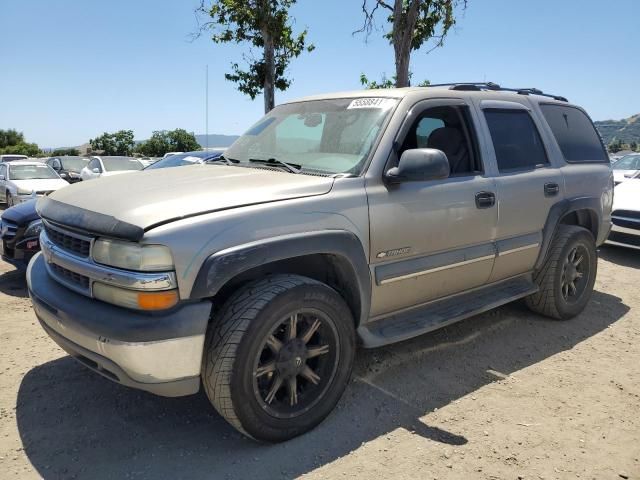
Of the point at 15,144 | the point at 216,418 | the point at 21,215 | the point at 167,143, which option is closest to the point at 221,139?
the point at 21,215

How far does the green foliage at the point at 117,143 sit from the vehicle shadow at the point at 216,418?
49.6 m

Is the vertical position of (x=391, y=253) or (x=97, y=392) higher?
(x=391, y=253)

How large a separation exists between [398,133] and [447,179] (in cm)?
51

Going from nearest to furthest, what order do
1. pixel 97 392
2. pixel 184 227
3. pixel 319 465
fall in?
pixel 184 227, pixel 319 465, pixel 97 392

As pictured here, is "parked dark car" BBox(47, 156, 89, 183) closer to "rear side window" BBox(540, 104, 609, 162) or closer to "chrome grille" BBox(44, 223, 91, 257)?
"chrome grille" BBox(44, 223, 91, 257)

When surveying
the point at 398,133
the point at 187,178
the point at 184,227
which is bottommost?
the point at 184,227

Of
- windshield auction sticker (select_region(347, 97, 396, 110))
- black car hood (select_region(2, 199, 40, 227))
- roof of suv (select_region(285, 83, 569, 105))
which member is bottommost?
black car hood (select_region(2, 199, 40, 227))

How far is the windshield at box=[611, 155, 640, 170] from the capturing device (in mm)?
11047

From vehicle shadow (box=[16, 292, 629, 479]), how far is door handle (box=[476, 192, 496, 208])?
1166 mm

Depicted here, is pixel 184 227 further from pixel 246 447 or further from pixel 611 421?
pixel 611 421

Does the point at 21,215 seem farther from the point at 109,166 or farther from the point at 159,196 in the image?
the point at 109,166

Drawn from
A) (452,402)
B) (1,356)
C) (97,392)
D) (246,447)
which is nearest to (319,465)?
(246,447)

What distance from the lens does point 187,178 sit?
3.04 meters

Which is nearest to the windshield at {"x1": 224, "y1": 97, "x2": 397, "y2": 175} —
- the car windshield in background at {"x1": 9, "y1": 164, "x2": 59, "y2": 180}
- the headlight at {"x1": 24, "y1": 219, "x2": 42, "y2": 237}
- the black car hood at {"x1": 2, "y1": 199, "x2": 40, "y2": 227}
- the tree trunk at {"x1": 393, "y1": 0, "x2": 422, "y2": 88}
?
the headlight at {"x1": 24, "y1": 219, "x2": 42, "y2": 237}
